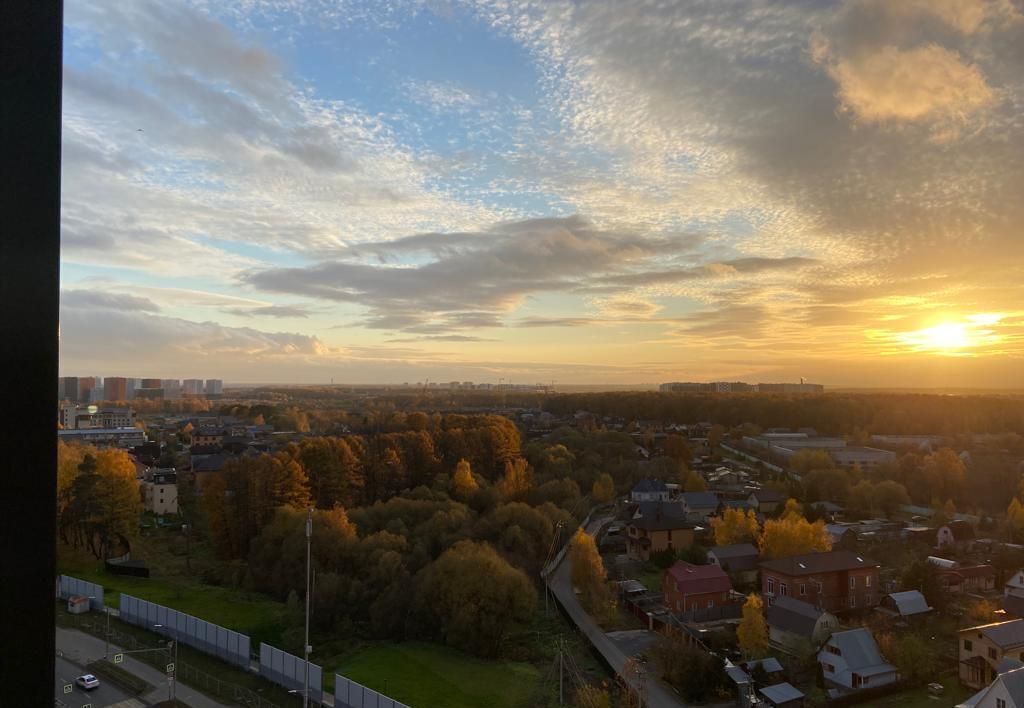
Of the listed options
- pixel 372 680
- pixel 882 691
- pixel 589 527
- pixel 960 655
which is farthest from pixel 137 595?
pixel 960 655

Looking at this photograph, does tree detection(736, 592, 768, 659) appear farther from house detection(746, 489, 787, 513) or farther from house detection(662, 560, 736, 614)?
house detection(746, 489, 787, 513)

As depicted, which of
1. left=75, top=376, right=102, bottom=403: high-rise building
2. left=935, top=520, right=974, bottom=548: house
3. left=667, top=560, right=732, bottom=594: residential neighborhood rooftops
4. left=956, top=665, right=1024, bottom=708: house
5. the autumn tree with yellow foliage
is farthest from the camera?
left=75, top=376, right=102, bottom=403: high-rise building

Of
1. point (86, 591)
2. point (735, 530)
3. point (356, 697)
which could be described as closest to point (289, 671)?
point (356, 697)

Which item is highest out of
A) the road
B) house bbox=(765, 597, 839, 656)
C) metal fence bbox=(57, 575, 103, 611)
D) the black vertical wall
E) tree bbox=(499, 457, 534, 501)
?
the black vertical wall

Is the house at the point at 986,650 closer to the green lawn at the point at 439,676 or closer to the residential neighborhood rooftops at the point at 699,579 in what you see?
the residential neighborhood rooftops at the point at 699,579

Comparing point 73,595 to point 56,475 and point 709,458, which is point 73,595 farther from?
point 709,458

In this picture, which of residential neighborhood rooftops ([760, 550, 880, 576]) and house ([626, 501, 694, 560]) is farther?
house ([626, 501, 694, 560])

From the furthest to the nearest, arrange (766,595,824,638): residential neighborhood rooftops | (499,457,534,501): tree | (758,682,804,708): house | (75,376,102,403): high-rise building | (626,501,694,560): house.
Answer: (75,376,102,403): high-rise building → (499,457,534,501): tree → (626,501,694,560): house → (766,595,824,638): residential neighborhood rooftops → (758,682,804,708): house

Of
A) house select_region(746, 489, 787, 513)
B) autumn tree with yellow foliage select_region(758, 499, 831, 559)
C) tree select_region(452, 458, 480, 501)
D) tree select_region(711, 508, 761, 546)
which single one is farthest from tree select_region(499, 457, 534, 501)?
house select_region(746, 489, 787, 513)
